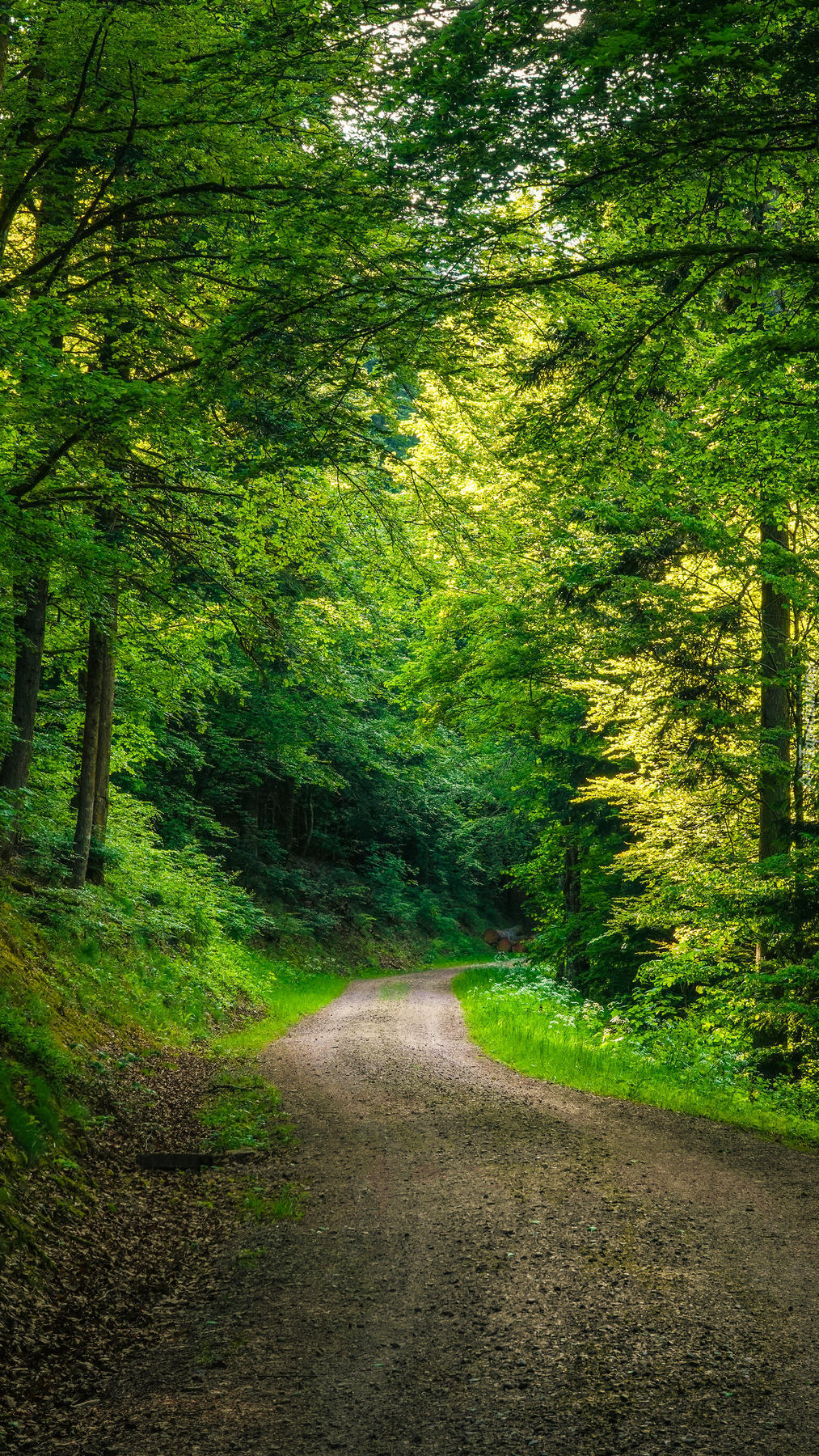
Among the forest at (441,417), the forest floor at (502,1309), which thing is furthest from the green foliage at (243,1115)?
the forest at (441,417)

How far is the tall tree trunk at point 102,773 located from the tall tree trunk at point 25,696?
1.30 metres

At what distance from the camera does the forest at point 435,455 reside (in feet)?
16.5

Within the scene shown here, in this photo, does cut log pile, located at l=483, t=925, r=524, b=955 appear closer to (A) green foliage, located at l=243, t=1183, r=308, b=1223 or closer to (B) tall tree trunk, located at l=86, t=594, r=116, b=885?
(B) tall tree trunk, located at l=86, t=594, r=116, b=885

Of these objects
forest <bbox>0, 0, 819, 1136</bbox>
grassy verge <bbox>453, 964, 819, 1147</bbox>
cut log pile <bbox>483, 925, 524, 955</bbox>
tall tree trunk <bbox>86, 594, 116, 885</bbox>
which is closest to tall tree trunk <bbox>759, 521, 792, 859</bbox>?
forest <bbox>0, 0, 819, 1136</bbox>

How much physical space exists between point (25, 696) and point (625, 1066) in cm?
802

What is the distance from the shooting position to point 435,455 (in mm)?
16141

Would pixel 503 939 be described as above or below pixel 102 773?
below

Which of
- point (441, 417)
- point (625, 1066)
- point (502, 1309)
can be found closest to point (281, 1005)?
point (625, 1066)

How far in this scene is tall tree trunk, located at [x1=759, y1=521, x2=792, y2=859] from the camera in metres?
10.6

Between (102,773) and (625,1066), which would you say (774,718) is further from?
(102,773)

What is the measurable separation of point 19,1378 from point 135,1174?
8.58 ft

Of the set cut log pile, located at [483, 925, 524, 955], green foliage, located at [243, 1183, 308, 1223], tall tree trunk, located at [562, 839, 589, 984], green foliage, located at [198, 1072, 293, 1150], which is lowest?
cut log pile, located at [483, 925, 524, 955]

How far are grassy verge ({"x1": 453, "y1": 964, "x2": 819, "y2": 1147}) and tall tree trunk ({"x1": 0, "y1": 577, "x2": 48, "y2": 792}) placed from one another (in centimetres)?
686

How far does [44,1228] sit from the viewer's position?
5.11 meters
